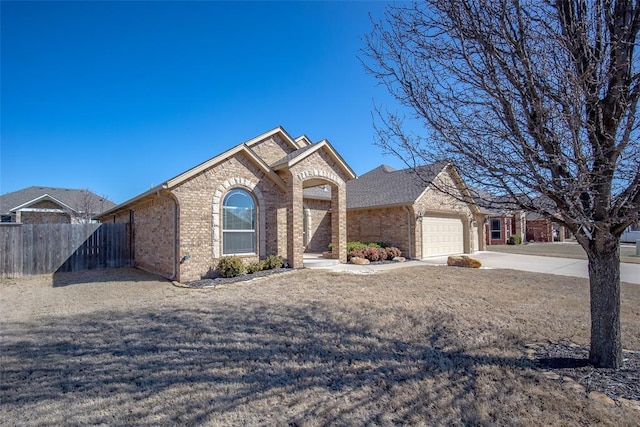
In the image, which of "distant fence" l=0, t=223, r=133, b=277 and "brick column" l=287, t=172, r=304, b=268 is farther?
"distant fence" l=0, t=223, r=133, b=277

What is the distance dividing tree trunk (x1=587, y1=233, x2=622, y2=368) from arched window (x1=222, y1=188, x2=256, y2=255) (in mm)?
9718

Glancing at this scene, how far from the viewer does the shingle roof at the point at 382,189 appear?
17527mm

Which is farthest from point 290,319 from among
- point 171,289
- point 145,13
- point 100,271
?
point 100,271

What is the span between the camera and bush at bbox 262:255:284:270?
11734 mm

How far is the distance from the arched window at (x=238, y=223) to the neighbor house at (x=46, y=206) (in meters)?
23.4

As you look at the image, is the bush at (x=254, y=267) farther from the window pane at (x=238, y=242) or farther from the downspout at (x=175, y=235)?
the downspout at (x=175, y=235)

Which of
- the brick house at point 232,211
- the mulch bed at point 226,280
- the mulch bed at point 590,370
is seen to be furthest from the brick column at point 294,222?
the mulch bed at point 590,370

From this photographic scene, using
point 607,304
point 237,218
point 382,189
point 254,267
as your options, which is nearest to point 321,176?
point 237,218

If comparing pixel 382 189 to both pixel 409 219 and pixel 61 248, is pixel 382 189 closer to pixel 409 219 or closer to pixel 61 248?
pixel 409 219

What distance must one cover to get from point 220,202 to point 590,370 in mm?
10008

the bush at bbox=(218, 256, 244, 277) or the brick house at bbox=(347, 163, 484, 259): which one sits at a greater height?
the brick house at bbox=(347, 163, 484, 259)

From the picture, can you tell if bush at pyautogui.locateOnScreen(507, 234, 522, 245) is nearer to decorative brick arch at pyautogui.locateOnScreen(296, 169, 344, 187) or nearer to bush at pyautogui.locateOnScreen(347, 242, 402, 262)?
bush at pyautogui.locateOnScreen(347, 242, 402, 262)

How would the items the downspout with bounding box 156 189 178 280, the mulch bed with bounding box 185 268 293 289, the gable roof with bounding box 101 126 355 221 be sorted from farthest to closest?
1. the downspout with bounding box 156 189 178 280
2. the gable roof with bounding box 101 126 355 221
3. the mulch bed with bounding box 185 268 293 289

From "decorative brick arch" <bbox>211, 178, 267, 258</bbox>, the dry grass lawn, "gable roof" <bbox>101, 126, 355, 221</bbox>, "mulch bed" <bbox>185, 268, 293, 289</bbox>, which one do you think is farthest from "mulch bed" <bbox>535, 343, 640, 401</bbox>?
"gable roof" <bbox>101, 126, 355, 221</bbox>
